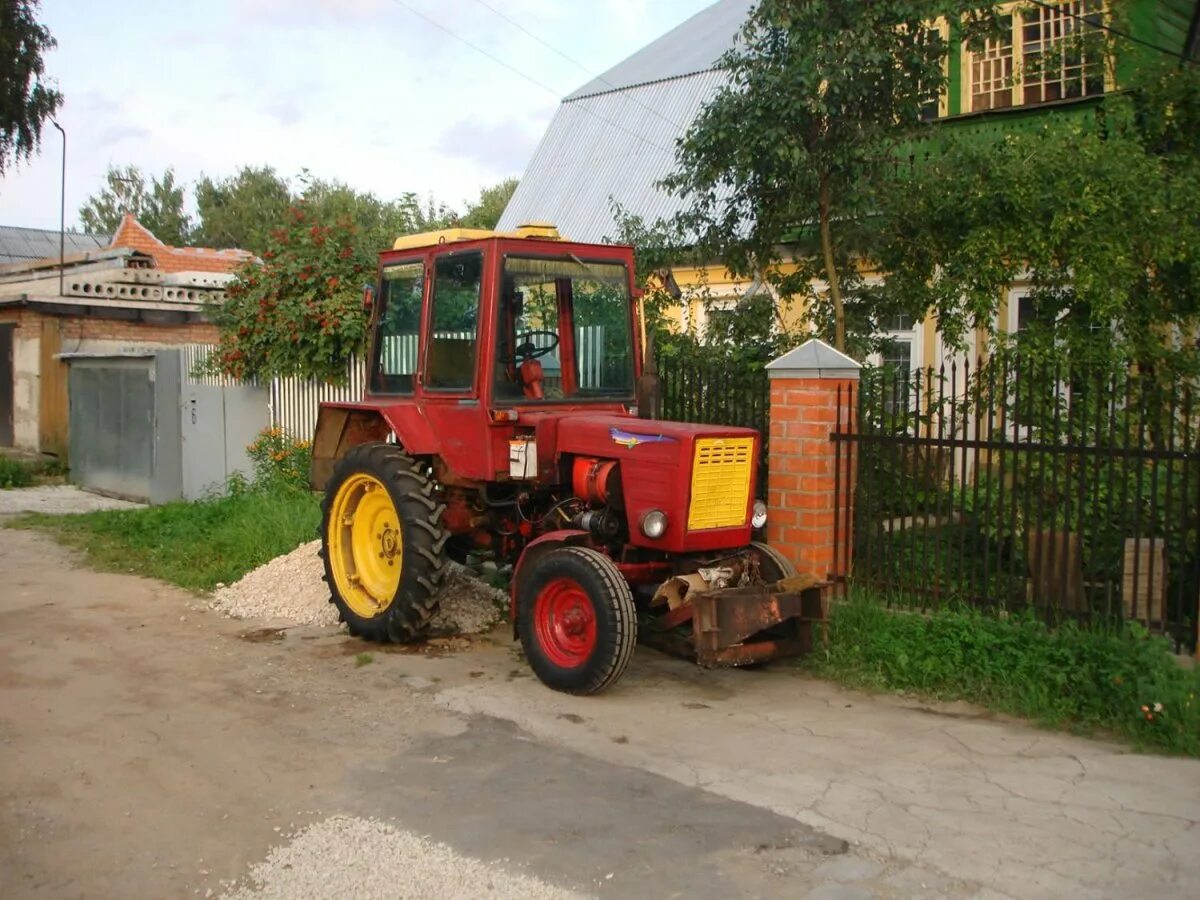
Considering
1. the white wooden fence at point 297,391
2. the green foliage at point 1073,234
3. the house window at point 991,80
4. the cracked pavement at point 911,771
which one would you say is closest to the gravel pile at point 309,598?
the cracked pavement at point 911,771

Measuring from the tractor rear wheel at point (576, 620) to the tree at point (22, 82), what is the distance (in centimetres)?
1909

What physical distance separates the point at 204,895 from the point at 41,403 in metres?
15.0

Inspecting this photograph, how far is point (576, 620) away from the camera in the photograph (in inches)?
258

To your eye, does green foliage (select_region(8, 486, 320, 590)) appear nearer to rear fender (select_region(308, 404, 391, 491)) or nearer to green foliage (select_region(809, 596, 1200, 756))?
rear fender (select_region(308, 404, 391, 491))

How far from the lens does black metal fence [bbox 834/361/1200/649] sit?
6613 millimetres

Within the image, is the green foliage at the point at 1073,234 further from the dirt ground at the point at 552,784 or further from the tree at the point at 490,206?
the tree at the point at 490,206

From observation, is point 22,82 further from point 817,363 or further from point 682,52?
point 817,363

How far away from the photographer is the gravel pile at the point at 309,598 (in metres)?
8.20

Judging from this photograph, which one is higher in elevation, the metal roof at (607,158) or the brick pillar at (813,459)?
the metal roof at (607,158)

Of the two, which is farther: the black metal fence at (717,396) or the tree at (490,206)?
the tree at (490,206)

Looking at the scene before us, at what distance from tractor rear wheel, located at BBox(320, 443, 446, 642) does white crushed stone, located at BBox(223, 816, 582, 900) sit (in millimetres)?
2790

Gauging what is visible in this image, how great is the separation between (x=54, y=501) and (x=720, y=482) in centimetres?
1097

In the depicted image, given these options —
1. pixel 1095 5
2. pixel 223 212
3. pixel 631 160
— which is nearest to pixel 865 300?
pixel 1095 5

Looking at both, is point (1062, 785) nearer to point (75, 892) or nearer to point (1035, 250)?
point (75, 892)
